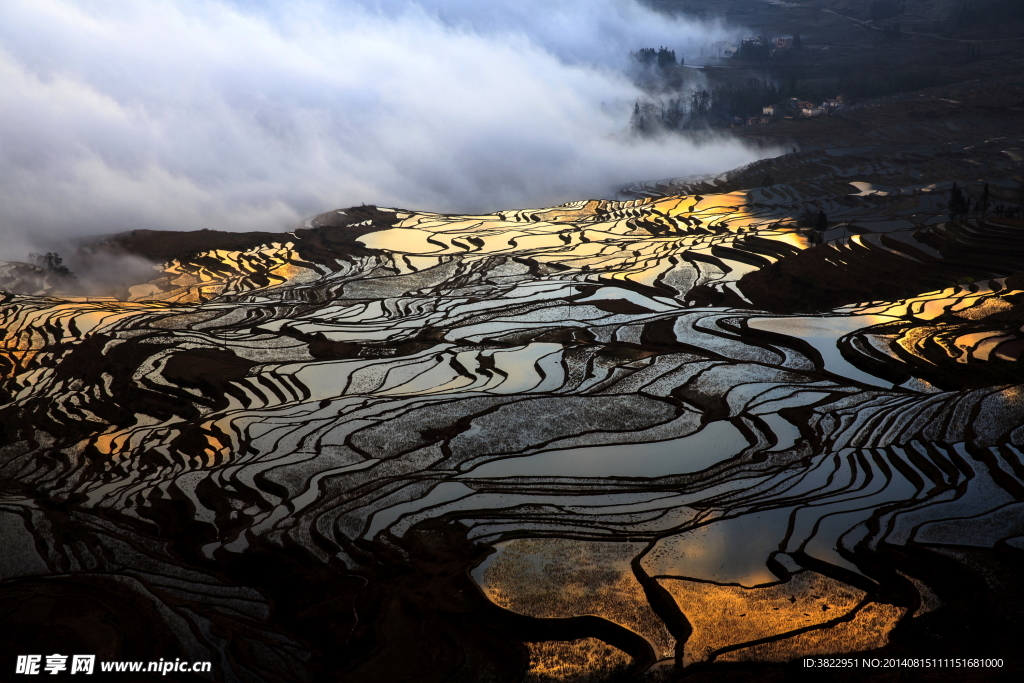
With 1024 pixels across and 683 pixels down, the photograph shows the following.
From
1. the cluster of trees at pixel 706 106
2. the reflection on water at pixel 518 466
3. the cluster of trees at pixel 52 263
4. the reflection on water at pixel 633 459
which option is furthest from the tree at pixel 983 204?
the cluster of trees at pixel 52 263

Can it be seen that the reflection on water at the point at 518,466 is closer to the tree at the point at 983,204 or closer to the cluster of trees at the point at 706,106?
the tree at the point at 983,204

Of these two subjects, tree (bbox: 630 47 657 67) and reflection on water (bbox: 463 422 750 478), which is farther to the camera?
tree (bbox: 630 47 657 67)

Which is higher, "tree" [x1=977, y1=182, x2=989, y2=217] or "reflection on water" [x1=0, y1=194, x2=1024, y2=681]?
"tree" [x1=977, y1=182, x2=989, y2=217]

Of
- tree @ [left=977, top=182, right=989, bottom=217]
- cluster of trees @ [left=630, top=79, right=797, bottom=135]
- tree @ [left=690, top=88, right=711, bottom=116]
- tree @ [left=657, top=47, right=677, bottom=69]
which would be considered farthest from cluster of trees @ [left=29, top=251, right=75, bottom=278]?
tree @ [left=657, top=47, right=677, bottom=69]

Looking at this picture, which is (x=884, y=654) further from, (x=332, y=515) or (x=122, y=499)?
(x=122, y=499)

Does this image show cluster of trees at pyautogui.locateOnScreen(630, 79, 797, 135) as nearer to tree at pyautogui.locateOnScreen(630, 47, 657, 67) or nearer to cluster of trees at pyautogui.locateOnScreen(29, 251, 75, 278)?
tree at pyautogui.locateOnScreen(630, 47, 657, 67)

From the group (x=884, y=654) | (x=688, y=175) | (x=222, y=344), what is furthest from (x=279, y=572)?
(x=688, y=175)

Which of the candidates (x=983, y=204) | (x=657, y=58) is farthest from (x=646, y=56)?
(x=983, y=204)

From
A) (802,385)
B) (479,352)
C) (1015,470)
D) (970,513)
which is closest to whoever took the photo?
(970,513)
